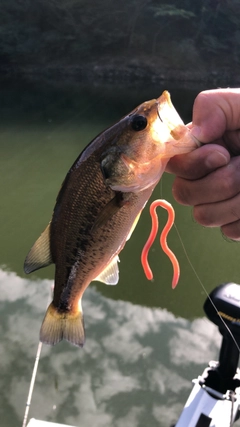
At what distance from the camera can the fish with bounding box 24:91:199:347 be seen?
1.58 m

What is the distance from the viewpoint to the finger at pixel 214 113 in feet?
5.61

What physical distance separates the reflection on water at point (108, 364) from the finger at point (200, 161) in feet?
9.02

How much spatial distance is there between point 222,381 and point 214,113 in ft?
6.49

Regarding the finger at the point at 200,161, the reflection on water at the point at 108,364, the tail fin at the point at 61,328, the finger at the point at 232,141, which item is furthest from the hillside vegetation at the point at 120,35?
the tail fin at the point at 61,328

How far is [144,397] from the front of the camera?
387cm

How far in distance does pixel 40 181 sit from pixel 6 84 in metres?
16.4

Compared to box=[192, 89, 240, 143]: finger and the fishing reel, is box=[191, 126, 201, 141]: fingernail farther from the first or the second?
the fishing reel

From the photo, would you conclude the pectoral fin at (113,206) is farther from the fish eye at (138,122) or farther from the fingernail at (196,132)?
the fingernail at (196,132)

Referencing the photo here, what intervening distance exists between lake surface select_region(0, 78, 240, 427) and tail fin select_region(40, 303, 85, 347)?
2262 mm

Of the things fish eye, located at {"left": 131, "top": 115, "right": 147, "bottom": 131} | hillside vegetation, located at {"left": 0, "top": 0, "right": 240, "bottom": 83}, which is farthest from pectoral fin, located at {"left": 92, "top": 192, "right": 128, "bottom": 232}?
hillside vegetation, located at {"left": 0, "top": 0, "right": 240, "bottom": 83}

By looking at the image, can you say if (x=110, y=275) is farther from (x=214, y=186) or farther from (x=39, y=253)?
(x=214, y=186)

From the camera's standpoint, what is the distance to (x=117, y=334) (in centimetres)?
469

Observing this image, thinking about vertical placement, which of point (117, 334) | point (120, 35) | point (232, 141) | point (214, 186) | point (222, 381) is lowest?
point (117, 334)

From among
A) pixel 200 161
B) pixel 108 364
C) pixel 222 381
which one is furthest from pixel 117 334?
pixel 200 161
